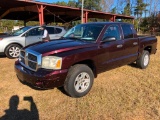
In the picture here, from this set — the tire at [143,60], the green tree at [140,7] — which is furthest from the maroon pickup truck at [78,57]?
the green tree at [140,7]

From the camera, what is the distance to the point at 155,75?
6.01 meters

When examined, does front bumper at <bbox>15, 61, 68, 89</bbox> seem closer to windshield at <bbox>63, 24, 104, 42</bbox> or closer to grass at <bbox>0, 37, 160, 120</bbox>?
grass at <bbox>0, 37, 160, 120</bbox>

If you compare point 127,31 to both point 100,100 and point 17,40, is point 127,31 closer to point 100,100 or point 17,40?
point 100,100

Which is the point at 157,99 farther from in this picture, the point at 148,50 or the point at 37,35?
the point at 37,35

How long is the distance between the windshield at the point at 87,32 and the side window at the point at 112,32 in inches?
7.9

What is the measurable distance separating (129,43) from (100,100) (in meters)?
2.27

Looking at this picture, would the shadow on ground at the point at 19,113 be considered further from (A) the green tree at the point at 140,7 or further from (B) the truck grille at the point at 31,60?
(A) the green tree at the point at 140,7

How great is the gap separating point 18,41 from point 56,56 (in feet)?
18.7

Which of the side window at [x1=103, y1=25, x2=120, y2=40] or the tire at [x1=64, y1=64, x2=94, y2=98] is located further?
the side window at [x1=103, y1=25, x2=120, y2=40]

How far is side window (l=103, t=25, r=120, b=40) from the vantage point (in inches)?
192

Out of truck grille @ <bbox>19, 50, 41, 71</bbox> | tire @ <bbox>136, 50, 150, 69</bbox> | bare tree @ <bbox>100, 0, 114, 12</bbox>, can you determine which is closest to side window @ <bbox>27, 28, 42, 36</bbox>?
truck grille @ <bbox>19, 50, 41, 71</bbox>

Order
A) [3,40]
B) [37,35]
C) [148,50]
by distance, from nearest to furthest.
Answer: [148,50]
[3,40]
[37,35]

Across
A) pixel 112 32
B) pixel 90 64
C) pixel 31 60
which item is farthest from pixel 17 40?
pixel 90 64

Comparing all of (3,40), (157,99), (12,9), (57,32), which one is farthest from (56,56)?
(12,9)
